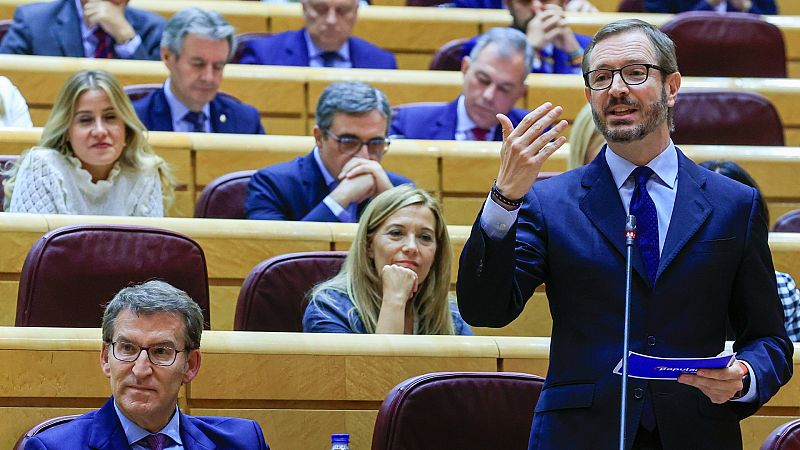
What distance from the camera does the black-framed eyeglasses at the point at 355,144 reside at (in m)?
2.01

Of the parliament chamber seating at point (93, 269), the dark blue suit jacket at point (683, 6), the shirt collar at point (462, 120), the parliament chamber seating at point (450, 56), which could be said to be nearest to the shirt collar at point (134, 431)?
the parliament chamber seating at point (93, 269)

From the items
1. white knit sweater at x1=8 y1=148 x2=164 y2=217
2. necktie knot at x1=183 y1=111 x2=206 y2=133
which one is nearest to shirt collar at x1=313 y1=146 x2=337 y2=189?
white knit sweater at x1=8 y1=148 x2=164 y2=217

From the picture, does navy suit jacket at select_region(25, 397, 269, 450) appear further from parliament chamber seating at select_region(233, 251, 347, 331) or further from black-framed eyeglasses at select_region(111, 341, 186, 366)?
parliament chamber seating at select_region(233, 251, 347, 331)

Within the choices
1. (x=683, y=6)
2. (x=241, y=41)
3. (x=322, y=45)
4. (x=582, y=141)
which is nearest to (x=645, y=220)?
(x=582, y=141)

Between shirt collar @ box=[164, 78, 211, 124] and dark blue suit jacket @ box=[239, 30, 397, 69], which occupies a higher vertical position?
dark blue suit jacket @ box=[239, 30, 397, 69]

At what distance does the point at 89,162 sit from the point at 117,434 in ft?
2.57

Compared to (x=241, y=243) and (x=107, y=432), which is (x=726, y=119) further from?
(x=107, y=432)

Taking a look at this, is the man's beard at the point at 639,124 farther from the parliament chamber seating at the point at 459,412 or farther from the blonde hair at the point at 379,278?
the blonde hair at the point at 379,278

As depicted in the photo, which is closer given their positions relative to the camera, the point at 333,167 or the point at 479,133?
the point at 333,167

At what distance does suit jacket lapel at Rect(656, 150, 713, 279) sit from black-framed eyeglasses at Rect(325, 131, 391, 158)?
100 cm

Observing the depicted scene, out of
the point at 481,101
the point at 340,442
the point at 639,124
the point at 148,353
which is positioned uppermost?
the point at 639,124

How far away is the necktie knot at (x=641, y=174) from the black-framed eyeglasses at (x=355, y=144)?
3.30ft

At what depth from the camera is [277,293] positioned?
64.7 inches

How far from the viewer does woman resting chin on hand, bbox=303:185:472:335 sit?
5.18 ft
